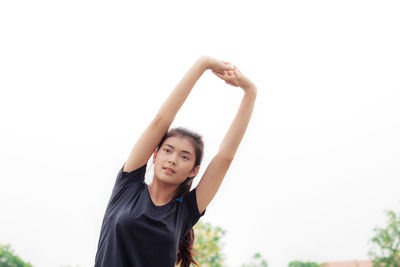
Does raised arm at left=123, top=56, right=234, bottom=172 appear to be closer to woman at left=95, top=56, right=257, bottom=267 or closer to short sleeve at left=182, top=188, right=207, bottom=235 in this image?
woman at left=95, top=56, right=257, bottom=267

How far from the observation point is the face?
248 centimetres

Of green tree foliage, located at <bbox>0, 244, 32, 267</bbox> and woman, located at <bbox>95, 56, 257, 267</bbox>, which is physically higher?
woman, located at <bbox>95, 56, 257, 267</bbox>

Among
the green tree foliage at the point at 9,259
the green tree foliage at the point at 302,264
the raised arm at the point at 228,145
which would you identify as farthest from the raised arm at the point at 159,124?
the green tree foliage at the point at 302,264

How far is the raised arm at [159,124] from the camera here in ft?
8.13

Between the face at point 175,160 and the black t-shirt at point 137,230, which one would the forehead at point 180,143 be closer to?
the face at point 175,160

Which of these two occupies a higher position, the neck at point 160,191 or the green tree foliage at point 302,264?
the green tree foliage at point 302,264

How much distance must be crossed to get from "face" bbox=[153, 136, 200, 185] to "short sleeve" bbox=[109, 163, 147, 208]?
85 mm

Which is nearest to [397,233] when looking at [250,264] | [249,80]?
[250,264]

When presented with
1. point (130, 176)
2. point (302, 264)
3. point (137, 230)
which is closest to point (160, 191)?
point (130, 176)

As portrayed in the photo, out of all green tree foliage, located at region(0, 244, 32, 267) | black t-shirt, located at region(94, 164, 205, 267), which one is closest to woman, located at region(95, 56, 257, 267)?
black t-shirt, located at region(94, 164, 205, 267)

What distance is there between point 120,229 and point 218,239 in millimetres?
22500

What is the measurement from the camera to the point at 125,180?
249cm

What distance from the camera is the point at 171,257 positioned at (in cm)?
234

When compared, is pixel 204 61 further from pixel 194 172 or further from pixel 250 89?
pixel 194 172
